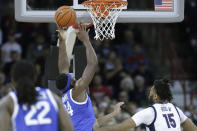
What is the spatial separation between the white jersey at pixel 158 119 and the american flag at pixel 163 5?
182cm

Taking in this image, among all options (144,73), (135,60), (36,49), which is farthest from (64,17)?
(135,60)

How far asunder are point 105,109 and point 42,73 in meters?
1.58

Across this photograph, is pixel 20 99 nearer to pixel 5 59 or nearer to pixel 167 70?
pixel 5 59

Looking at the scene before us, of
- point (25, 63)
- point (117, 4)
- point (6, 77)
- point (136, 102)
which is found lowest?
point (136, 102)

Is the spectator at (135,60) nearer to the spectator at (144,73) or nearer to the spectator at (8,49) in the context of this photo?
the spectator at (144,73)

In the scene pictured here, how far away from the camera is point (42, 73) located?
9523mm

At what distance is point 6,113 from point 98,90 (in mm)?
6432

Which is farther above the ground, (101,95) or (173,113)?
(173,113)

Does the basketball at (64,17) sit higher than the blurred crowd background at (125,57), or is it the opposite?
the basketball at (64,17)

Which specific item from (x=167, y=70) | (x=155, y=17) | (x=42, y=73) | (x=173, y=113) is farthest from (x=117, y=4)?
(x=167, y=70)

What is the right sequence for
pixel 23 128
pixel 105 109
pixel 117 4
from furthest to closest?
pixel 105 109, pixel 117 4, pixel 23 128

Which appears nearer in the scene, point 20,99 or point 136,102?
point 20,99

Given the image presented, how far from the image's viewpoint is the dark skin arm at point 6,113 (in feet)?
Answer: 11.2

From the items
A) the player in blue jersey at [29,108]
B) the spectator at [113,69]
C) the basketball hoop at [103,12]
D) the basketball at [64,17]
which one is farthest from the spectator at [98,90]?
the player in blue jersey at [29,108]
